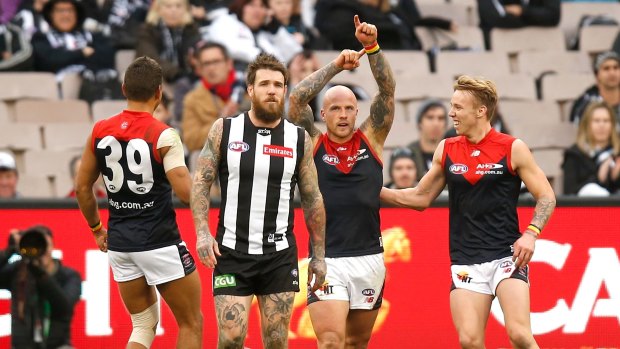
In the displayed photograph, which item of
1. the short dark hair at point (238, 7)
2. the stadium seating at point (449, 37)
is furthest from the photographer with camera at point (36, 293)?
the stadium seating at point (449, 37)

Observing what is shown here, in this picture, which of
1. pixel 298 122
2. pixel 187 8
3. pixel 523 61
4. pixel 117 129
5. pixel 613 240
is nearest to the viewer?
pixel 117 129

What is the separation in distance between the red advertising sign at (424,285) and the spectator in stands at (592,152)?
2155 mm

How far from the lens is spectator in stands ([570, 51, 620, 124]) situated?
1454 centimetres

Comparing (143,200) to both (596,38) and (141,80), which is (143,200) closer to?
(141,80)

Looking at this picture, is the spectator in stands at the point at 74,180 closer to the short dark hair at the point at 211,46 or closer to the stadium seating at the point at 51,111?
the stadium seating at the point at 51,111

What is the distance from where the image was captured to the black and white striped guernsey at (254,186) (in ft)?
28.0

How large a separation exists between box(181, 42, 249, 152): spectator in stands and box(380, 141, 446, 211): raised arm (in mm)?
4168

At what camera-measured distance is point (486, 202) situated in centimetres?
906

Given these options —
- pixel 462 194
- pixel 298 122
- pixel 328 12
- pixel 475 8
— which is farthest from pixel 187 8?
pixel 462 194

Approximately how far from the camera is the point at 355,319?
9406mm

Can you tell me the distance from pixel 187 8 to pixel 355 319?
6.23m

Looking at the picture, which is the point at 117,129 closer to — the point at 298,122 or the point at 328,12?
the point at 298,122

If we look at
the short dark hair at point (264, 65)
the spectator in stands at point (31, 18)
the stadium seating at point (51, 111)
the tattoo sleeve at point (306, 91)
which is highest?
the spectator in stands at point (31, 18)

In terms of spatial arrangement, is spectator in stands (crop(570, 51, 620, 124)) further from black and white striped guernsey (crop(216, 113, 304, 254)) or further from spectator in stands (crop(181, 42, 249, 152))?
black and white striped guernsey (crop(216, 113, 304, 254))
